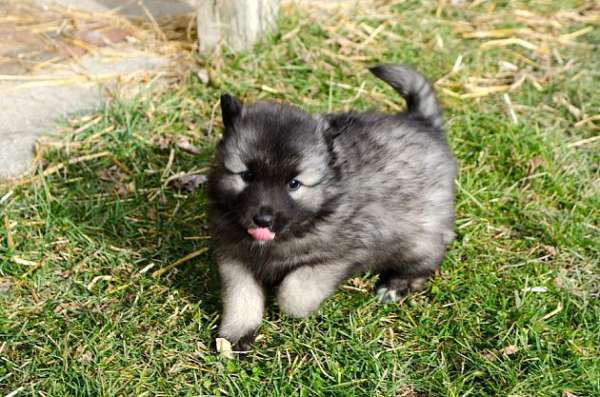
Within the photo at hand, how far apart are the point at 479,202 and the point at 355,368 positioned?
1.44 meters

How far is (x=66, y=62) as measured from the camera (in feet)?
16.0

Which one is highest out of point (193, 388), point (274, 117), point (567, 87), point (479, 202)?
point (274, 117)

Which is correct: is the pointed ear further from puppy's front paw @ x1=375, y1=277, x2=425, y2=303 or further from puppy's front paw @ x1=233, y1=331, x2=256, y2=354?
puppy's front paw @ x1=375, y1=277, x2=425, y2=303

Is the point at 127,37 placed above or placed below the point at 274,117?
below

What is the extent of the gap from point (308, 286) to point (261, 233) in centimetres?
43

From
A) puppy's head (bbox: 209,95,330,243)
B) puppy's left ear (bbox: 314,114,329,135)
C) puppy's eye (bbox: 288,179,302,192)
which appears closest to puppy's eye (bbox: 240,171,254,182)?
puppy's head (bbox: 209,95,330,243)

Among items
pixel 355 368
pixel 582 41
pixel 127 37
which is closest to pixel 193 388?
pixel 355 368

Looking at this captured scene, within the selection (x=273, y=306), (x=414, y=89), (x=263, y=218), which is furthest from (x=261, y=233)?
(x=414, y=89)

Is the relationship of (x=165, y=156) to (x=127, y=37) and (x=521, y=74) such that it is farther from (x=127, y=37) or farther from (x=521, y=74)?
(x=521, y=74)

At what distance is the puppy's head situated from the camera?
2.61 meters

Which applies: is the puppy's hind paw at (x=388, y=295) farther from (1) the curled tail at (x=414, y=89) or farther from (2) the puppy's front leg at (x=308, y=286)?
(1) the curled tail at (x=414, y=89)

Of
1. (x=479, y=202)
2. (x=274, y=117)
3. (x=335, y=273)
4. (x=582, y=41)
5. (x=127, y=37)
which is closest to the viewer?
(x=274, y=117)

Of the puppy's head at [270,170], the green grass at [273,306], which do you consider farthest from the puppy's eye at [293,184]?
the green grass at [273,306]

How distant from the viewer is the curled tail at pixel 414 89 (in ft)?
11.3
